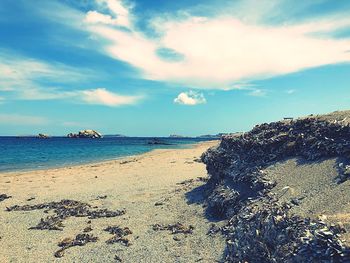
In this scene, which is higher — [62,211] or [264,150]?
[264,150]

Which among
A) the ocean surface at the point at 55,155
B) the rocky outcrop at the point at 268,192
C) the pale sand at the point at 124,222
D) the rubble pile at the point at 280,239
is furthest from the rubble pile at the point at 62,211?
the ocean surface at the point at 55,155

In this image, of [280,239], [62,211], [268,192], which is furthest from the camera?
[62,211]

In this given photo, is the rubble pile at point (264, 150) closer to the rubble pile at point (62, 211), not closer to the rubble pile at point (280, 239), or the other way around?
the rubble pile at point (280, 239)

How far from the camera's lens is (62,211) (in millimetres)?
17969

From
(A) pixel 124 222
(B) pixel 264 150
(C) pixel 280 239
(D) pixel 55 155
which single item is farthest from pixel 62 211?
(D) pixel 55 155

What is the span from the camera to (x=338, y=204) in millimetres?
9055

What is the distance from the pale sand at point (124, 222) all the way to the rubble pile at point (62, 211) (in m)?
0.40

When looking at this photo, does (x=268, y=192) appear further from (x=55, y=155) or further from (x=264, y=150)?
(x=55, y=155)

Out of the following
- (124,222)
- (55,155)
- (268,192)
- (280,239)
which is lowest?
(124,222)

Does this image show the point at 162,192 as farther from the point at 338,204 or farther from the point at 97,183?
the point at 338,204

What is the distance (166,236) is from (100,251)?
2.58m

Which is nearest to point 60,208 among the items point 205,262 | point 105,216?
point 105,216

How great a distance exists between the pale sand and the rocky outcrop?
1473 mm

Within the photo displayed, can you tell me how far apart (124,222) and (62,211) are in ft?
13.8
